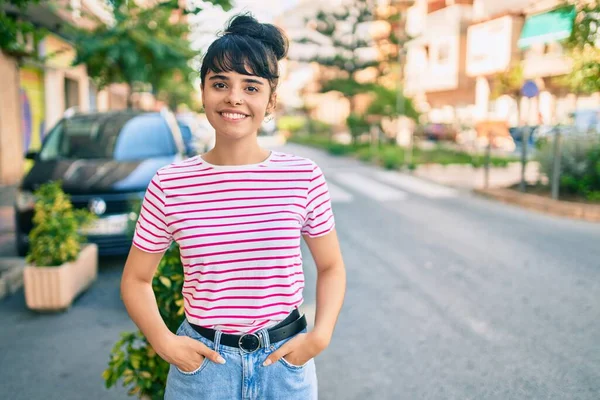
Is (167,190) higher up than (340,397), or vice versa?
(167,190)

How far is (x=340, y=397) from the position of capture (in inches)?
143

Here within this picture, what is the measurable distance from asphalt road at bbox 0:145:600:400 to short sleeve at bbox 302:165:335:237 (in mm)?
2205

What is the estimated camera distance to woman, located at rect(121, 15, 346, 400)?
1.61m

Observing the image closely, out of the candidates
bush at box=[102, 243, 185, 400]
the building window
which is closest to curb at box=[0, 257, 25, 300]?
bush at box=[102, 243, 185, 400]

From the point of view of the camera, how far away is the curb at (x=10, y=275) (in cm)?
579

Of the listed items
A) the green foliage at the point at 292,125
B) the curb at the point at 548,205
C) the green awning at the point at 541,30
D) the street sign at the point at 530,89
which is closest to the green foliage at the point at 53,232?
the curb at the point at 548,205

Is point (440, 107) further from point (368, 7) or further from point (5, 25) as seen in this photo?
point (5, 25)

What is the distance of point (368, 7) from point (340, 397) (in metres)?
29.6

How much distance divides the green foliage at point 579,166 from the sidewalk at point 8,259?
961cm

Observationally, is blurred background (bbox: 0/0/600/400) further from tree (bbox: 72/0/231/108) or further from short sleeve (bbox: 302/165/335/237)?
short sleeve (bbox: 302/165/335/237)

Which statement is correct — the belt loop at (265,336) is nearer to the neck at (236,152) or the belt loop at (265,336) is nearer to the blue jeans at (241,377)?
the blue jeans at (241,377)

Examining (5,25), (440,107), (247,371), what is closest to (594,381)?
(247,371)

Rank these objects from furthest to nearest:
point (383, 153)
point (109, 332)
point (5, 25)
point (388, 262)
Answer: point (383, 153) → point (388, 262) → point (5, 25) → point (109, 332)

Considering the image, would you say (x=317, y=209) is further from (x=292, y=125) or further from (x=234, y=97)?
(x=292, y=125)
